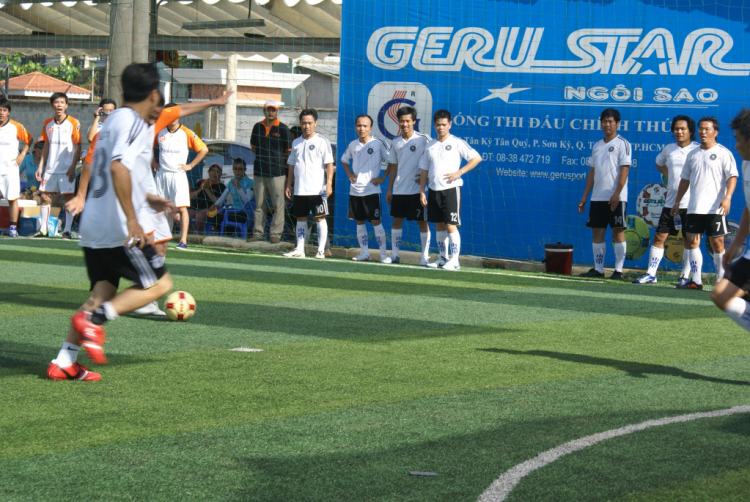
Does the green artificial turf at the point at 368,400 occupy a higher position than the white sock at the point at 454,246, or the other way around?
the white sock at the point at 454,246

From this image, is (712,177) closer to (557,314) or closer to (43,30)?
(557,314)

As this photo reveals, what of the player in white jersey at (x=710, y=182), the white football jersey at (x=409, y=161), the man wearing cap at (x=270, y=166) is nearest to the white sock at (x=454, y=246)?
the white football jersey at (x=409, y=161)

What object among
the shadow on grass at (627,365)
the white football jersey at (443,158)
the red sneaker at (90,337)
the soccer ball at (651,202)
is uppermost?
the white football jersey at (443,158)

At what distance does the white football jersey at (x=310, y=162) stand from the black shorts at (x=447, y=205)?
6.02 ft

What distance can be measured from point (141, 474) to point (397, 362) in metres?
2.68

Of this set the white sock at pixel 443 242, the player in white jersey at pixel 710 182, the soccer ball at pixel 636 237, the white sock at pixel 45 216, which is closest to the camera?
the player in white jersey at pixel 710 182

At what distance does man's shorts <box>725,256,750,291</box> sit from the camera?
5117 mm

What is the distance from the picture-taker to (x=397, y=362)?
6004mm

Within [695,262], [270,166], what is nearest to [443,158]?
[270,166]

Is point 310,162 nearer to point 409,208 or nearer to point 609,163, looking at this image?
point 409,208

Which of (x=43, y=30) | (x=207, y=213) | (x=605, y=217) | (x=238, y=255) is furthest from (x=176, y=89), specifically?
(x=605, y=217)

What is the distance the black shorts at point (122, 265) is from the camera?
502cm

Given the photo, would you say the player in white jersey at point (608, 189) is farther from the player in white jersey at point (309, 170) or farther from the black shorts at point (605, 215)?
the player in white jersey at point (309, 170)

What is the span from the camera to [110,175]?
4934mm
